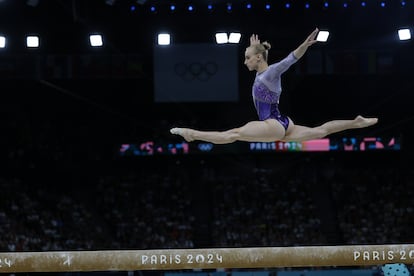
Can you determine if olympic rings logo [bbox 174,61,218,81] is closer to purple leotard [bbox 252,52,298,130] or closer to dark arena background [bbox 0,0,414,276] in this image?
dark arena background [bbox 0,0,414,276]

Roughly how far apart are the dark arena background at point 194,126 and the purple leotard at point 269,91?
821cm

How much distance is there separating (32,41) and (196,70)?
13.2ft

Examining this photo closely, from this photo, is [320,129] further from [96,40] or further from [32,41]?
[32,41]

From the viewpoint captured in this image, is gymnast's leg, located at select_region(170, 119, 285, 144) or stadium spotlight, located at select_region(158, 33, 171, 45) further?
stadium spotlight, located at select_region(158, 33, 171, 45)

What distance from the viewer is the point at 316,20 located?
17.1 meters

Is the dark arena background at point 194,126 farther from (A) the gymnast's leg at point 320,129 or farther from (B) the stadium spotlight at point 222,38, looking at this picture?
(A) the gymnast's leg at point 320,129

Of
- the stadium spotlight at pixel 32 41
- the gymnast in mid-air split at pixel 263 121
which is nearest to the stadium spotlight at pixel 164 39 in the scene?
the stadium spotlight at pixel 32 41

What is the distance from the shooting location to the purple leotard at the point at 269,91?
787 cm

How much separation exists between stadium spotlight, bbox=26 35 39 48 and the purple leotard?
9.35 metres

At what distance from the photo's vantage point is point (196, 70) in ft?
58.5

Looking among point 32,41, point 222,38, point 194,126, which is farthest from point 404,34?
point 194,126

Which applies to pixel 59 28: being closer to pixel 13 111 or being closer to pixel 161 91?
pixel 161 91

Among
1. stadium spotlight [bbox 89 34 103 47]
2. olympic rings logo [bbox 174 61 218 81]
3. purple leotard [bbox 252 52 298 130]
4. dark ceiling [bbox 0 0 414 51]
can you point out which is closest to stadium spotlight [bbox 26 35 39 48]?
dark ceiling [bbox 0 0 414 51]

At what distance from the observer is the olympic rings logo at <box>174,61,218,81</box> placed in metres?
17.6
